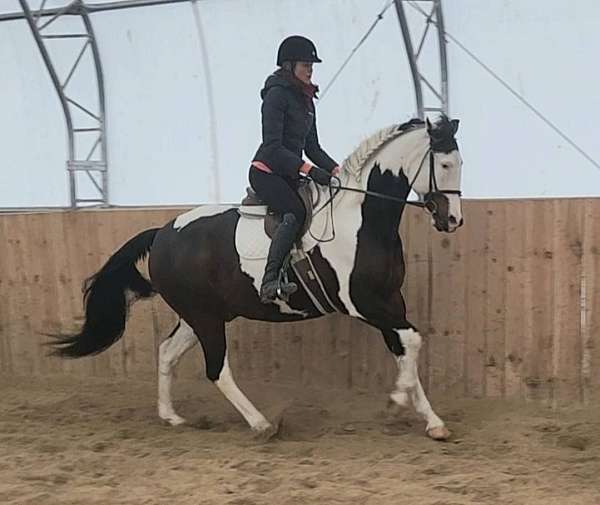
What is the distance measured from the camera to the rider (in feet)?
17.3

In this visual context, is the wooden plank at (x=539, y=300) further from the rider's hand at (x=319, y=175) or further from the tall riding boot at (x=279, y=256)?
the tall riding boot at (x=279, y=256)

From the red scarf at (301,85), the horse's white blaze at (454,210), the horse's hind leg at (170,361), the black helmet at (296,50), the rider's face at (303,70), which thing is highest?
the black helmet at (296,50)

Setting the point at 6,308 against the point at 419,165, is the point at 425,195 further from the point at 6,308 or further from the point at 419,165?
the point at 6,308

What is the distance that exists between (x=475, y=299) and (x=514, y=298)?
258mm

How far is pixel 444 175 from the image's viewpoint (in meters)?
4.98

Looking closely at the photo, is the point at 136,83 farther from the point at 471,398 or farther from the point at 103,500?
the point at 103,500

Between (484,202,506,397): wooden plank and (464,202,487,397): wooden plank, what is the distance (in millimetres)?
28

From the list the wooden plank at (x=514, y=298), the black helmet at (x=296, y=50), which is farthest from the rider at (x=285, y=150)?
the wooden plank at (x=514, y=298)

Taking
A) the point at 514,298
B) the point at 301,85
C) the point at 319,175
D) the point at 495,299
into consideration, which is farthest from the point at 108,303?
the point at 514,298

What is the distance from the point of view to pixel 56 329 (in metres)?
7.47

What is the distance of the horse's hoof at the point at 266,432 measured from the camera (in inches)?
213

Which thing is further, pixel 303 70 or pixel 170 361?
pixel 170 361

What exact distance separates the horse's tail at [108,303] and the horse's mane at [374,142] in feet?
5.21

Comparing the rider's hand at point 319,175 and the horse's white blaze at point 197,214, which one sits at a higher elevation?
the rider's hand at point 319,175
